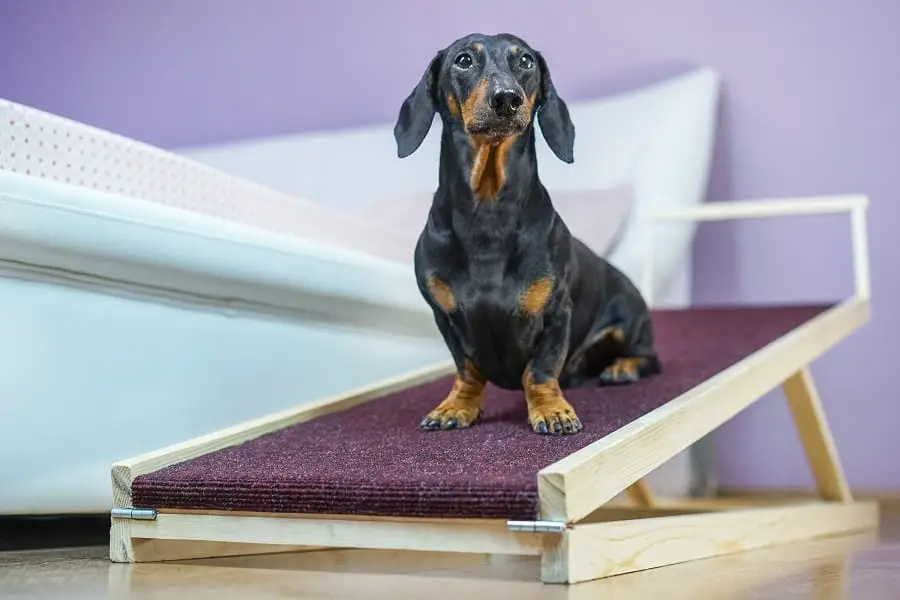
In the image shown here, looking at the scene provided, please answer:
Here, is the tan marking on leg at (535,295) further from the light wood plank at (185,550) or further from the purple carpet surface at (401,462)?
the light wood plank at (185,550)

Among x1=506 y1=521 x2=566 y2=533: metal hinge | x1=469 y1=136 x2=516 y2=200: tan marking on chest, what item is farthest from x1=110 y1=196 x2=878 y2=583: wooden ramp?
x1=469 y1=136 x2=516 y2=200: tan marking on chest

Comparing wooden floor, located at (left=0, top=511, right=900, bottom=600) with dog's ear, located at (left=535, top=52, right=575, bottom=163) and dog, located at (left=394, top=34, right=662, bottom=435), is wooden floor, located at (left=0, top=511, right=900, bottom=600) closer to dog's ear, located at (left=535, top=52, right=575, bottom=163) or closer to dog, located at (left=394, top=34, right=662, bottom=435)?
dog, located at (left=394, top=34, right=662, bottom=435)

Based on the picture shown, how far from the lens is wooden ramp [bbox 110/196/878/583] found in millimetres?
1233

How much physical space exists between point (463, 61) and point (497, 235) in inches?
8.9

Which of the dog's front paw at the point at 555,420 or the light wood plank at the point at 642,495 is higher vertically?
the dog's front paw at the point at 555,420

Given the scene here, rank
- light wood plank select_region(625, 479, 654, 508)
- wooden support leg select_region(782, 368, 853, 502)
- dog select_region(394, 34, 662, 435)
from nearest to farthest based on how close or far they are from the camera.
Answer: dog select_region(394, 34, 662, 435) < wooden support leg select_region(782, 368, 853, 502) < light wood plank select_region(625, 479, 654, 508)

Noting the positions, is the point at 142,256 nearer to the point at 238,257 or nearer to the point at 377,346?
the point at 238,257

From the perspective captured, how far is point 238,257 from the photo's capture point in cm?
179

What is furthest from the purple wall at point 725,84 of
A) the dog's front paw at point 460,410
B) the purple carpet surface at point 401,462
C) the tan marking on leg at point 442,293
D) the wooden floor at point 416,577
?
the tan marking on leg at point 442,293

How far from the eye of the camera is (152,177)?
180cm

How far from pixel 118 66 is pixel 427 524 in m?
2.85

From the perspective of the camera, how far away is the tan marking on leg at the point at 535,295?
152 centimetres

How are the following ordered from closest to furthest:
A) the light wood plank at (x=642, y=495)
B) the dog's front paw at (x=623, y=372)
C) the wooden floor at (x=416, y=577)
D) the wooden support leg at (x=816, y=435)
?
the wooden floor at (x=416, y=577) < the dog's front paw at (x=623, y=372) < the wooden support leg at (x=816, y=435) < the light wood plank at (x=642, y=495)

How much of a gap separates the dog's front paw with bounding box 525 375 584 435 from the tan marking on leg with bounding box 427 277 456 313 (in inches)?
5.7
